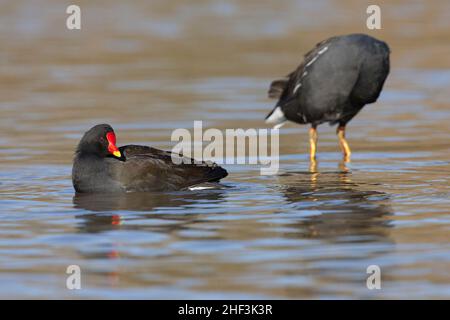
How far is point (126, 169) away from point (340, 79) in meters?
3.60

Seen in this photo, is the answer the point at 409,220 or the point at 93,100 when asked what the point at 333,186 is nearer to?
the point at 409,220

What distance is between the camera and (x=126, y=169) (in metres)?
11.7

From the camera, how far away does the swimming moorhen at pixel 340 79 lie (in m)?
14.0

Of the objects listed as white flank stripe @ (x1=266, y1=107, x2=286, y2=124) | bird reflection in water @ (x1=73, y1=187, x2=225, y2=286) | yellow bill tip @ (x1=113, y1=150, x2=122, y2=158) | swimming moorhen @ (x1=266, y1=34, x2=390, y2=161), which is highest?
swimming moorhen @ (x1=266, y1=34, x2=390, y2=161)

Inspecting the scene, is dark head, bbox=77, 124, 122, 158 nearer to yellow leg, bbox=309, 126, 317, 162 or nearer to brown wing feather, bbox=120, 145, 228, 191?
brown wing feather, bbox=120, 145, 228, 191

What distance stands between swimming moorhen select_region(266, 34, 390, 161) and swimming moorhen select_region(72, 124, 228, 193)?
2.68 m

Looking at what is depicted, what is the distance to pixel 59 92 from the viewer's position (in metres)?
20.5

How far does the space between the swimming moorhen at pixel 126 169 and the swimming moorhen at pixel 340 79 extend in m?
2.68

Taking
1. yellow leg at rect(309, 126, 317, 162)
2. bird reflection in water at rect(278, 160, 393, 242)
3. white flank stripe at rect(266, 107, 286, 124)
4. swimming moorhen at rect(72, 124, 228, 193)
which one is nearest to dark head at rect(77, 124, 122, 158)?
swimming moorhen at rect(72, 124, 228, 193)

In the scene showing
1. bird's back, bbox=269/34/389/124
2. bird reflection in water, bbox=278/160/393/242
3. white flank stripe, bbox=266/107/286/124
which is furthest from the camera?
white flank stripe, bbox=266/107/286/124

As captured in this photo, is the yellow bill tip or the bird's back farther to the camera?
the bird's back

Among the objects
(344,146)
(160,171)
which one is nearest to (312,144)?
(344,146)

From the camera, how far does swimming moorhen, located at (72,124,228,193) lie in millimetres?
11586

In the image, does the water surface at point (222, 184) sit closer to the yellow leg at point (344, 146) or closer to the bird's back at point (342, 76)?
the yellow leg at point (344, 146)
